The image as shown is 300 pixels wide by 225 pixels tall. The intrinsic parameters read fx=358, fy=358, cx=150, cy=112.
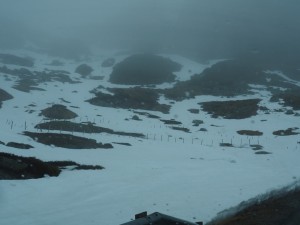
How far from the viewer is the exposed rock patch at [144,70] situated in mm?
123000

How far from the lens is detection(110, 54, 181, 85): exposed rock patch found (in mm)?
123000

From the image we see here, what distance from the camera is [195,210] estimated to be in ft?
56.6

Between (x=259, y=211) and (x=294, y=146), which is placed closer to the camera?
(x=259, y=211)

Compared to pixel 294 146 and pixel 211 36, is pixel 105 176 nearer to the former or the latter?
pixel 294 146

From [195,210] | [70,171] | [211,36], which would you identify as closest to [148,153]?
[70,171]

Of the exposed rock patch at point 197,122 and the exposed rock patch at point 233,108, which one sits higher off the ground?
the exposed rock patch at point 233,108

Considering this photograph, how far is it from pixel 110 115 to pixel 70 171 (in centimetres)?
5267

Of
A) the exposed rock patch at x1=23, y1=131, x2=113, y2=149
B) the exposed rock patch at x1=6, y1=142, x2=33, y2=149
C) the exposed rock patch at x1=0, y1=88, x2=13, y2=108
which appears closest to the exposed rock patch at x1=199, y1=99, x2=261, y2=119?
the exposed rock patch at x1=23, y1=131, x2=113, y2=149

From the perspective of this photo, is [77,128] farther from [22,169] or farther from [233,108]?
[233,108]

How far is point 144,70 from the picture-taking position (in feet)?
427

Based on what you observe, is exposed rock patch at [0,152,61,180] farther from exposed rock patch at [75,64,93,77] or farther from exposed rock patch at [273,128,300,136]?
exposed rock patch at [75,64,93,77]

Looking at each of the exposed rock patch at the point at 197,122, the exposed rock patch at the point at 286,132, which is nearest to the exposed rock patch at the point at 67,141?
the exposed rock patch at the point at 286,132

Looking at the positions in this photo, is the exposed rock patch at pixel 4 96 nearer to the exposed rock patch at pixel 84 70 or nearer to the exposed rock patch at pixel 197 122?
the exposed rock patch at pixel 197 122

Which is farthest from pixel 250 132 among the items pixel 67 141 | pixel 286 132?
pixel 67 141
